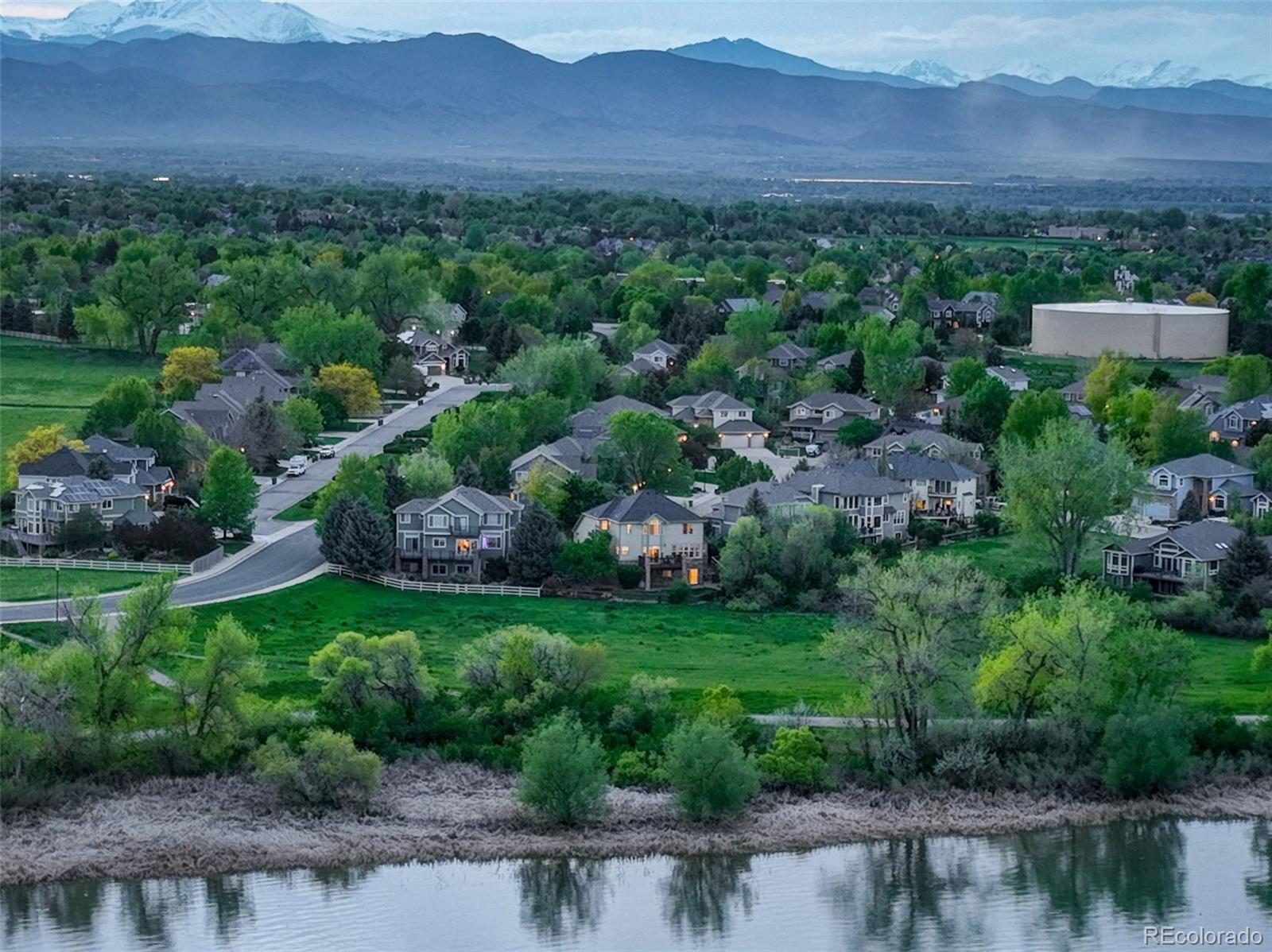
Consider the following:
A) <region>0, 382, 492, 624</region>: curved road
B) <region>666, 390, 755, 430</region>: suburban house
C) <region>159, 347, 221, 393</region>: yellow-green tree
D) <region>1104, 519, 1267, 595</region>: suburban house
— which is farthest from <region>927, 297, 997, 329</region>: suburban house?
<region>1104, 519, 1267, 595</region>: suburban house

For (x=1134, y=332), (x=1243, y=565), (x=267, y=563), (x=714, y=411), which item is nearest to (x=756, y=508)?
(x=1243, y=565)

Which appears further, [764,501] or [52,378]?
[52,378]

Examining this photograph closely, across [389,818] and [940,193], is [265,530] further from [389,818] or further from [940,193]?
[940,193]

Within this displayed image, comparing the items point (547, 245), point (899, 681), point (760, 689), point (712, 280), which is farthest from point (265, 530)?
point (547, 245)

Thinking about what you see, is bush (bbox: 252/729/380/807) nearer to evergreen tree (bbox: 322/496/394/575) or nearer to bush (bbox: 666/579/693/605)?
bush (bbox: 666/579/693/605)

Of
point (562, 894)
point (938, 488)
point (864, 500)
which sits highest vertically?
point (864, 500)

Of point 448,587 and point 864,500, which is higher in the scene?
point 864,500

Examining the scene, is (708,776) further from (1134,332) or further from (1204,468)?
(1134,332)

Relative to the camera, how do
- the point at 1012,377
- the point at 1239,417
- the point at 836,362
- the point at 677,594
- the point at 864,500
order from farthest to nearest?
the point at 836,362
the point at 1012,377
the point at 1239,417
the point at 864,500
the point at 677,594

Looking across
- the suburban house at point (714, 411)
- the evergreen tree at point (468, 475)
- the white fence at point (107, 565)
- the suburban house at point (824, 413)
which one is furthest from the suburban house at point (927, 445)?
the white fence at point (107, 565)
